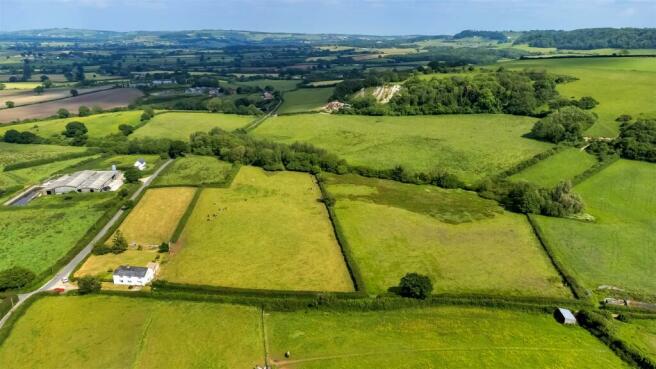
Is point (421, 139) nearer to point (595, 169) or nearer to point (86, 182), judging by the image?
point (595, 169)

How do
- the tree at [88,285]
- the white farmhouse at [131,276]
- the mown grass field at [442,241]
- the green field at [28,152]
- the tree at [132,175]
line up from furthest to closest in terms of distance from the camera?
the green field at [28,152], the tree at [132,175], the mown grass field at [442,241], the white farmhouse at [131,276], the tree at [88,285]

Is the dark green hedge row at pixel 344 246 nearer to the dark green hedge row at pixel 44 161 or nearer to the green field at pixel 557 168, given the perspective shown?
the green field at pixel 557 168

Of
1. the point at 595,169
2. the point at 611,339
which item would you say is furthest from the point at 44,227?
the point at 595,169

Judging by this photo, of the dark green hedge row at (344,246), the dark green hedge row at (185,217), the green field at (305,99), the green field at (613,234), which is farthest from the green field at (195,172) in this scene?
the green field at (613,234)

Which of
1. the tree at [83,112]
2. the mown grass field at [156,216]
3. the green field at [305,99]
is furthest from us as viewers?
the green field at [305,99]

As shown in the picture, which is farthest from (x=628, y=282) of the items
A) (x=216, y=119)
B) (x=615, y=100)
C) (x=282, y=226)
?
(x=216, y=119)

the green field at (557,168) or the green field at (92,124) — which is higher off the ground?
the green field at (557,168)

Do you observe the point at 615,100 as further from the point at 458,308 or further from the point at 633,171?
the point at 458,308
